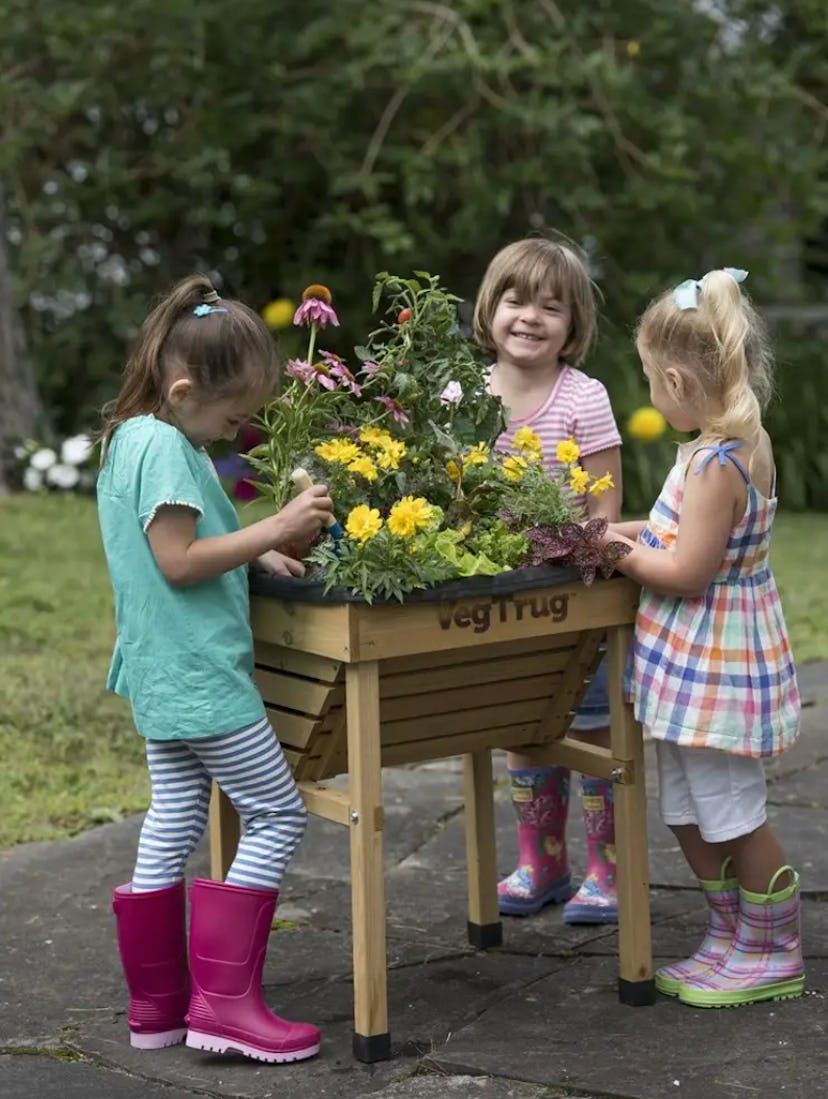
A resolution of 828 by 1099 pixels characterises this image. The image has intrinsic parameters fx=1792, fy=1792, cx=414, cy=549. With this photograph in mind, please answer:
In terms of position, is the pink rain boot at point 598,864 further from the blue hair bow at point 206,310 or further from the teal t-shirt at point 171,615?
the blue hair bow at point 206,310

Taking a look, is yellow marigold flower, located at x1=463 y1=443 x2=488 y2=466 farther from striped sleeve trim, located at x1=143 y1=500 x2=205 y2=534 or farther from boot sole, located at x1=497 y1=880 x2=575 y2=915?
boot sole, located at x1=497 y1=880 x2=575 y2=915

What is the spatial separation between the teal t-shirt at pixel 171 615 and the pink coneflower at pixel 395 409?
1.16ft

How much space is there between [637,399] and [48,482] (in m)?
3.14

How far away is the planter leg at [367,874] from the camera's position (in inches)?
117

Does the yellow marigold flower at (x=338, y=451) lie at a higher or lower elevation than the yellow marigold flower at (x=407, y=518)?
higher

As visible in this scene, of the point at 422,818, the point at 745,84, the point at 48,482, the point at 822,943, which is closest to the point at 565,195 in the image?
the point at 745,84

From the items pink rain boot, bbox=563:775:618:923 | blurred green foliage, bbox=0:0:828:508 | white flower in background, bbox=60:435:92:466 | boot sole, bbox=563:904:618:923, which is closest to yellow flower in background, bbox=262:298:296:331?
blurred green foliage, bbox=0:0:828:508

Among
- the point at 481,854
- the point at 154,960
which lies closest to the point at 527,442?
the point at 481,854

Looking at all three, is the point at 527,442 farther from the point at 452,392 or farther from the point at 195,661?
the point at 195,661

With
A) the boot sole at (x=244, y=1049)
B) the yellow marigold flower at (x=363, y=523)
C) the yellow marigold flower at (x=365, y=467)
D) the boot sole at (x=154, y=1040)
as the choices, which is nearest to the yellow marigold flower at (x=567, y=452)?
the yellow marigold flower at (x=365, y=467)

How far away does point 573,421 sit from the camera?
12.0 ft

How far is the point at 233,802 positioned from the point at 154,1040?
0.45 meters

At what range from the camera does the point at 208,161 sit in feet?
30.5

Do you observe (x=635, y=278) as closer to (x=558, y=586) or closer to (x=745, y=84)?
(x=745, y=84)
